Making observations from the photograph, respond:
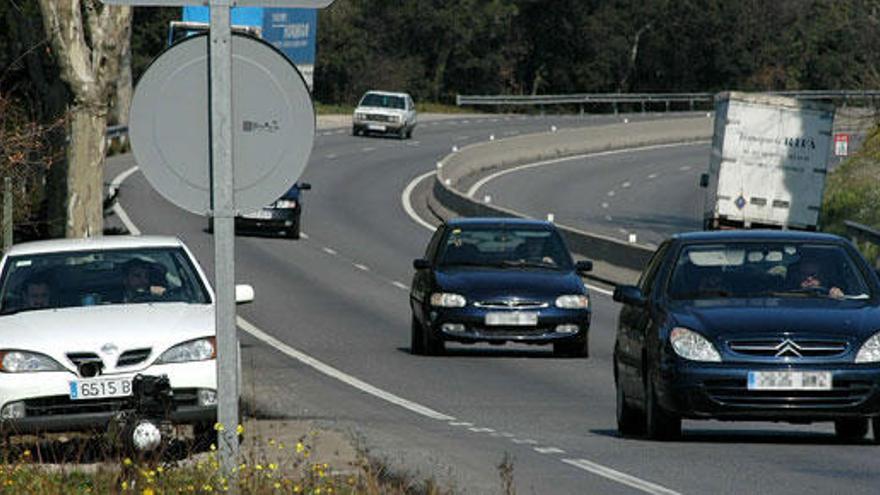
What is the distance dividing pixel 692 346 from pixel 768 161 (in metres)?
36.4

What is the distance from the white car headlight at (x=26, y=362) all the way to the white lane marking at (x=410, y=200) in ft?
148

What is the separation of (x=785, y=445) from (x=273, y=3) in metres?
8.16

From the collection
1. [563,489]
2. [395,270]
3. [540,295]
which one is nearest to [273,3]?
[563,489]

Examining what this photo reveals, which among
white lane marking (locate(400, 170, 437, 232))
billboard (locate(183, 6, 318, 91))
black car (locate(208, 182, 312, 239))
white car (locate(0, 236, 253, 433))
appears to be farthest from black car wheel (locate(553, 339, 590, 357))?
billboard (locate(183, 6, 318, 91))

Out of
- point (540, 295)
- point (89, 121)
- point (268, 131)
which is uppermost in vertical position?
point (268, 131)

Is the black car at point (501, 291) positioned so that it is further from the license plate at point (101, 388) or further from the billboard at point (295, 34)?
the billboard at point (295, 34)

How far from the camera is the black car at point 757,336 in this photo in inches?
624

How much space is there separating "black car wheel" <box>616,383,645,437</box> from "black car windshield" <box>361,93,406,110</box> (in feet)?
251

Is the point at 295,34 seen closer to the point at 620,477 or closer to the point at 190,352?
the point at 190,352

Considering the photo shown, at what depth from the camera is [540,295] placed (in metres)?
27.2

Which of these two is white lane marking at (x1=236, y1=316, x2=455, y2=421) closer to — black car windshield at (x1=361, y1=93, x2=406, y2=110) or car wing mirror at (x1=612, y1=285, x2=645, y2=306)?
car wing mirror at (x1=612, y1=285, x2=645, y2=306)

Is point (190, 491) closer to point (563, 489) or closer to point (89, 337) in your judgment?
point (563, 489)

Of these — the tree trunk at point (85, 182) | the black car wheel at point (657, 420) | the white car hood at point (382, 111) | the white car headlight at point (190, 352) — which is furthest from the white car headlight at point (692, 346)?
the white car hood at point (382, 111)

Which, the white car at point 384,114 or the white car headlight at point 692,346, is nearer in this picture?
the white car headlight at point 692,346
